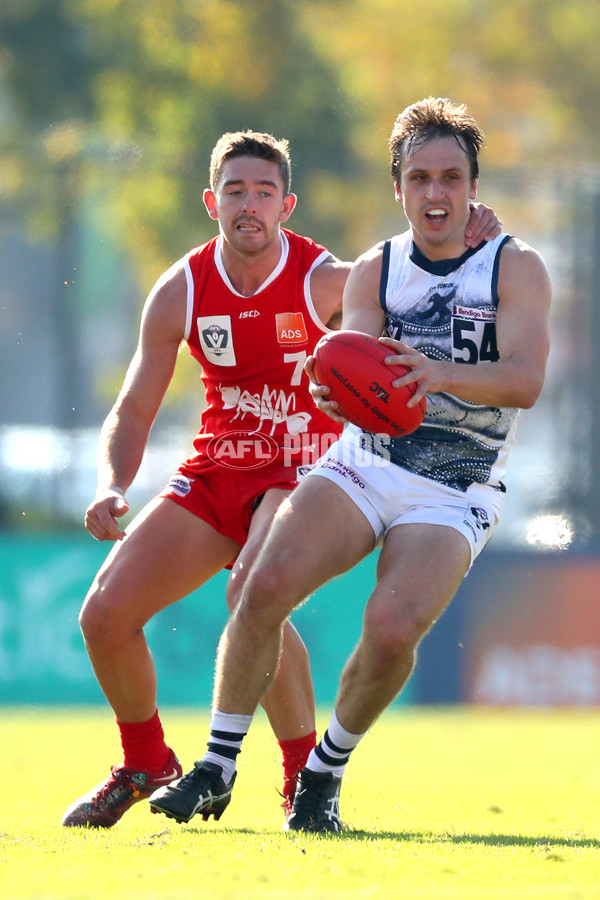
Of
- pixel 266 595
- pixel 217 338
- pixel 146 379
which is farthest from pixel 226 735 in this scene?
pixel 217 338

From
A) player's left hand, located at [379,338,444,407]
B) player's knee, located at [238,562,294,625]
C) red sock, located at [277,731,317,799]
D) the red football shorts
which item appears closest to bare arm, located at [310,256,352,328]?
the red football shorts

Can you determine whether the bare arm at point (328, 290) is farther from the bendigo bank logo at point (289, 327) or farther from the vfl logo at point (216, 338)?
the vfl logo at point (216, 338)

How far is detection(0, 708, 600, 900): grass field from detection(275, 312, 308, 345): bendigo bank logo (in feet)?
5.71

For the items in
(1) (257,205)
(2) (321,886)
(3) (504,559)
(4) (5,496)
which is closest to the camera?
(2) (321,886)

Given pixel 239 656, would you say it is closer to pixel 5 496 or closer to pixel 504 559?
pixel 504 559

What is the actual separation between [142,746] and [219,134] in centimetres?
966

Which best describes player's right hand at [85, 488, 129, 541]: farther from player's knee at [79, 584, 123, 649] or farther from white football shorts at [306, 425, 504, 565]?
white football shorts at [306, 425, 504, 565]

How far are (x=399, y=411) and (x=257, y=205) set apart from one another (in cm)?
130

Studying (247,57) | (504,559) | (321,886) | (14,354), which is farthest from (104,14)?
(321,886)

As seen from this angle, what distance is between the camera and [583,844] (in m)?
4.02

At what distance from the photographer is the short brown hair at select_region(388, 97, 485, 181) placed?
4492 mm

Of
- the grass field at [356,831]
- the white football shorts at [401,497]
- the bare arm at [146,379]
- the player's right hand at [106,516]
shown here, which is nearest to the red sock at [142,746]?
the grass field at [356,831]

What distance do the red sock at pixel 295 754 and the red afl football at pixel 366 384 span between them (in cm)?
136

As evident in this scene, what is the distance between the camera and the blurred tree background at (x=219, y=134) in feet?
38.4
